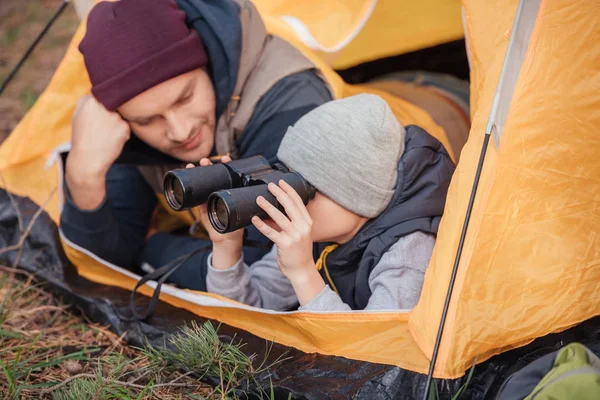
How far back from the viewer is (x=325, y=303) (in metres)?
1.37

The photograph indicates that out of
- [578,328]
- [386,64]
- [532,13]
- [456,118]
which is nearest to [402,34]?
[386,64]

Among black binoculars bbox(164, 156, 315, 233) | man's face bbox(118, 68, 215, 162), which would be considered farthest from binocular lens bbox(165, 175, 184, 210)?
man's face bbox(118, 68, 215, 162)

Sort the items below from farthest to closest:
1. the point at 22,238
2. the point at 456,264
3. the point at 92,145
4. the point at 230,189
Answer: the point at 22,238 → the point at 92,145 → the point at 230,189 → the point at 456,264

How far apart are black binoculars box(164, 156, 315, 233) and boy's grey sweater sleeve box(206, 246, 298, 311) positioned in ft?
0.89

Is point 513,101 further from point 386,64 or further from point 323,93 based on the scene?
point 386,64

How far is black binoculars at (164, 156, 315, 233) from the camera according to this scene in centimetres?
127

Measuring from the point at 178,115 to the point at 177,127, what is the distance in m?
0.04

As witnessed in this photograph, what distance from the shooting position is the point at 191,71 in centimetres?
176

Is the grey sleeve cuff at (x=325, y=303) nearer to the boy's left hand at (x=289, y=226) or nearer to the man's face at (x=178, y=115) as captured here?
the boy's left hand at (x=289, y=226)

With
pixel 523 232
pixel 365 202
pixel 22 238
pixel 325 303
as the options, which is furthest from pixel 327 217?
pixel 22 238

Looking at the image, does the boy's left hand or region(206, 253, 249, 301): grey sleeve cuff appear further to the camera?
region(206, 253, 249, 301): grey sleeve cuff

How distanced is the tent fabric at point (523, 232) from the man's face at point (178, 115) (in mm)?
684

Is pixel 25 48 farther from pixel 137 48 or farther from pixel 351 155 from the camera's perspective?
pixel 351 155

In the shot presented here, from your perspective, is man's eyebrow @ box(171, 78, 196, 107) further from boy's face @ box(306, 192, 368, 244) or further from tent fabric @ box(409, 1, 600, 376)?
tent fabric @ box(409, 1, 600, 376)
